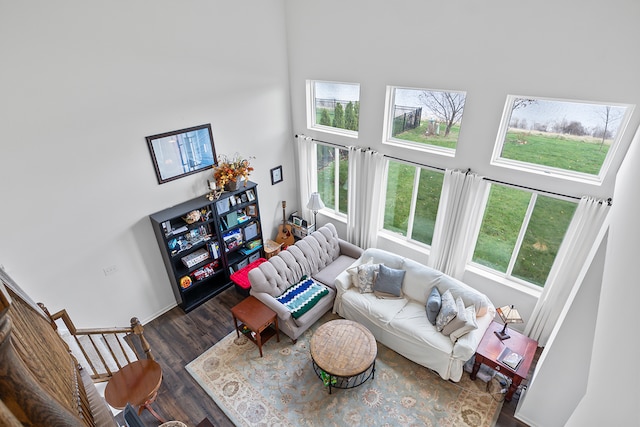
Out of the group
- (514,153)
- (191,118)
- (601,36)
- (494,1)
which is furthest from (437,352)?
(191,118)

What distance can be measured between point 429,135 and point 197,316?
469 cm

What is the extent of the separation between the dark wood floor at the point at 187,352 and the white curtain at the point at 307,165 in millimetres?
2442

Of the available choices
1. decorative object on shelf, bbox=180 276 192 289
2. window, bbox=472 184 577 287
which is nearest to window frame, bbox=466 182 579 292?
window, bbox=472 184 577 287

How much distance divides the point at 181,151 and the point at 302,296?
285cm

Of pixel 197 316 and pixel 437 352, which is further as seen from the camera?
pixel 197 316

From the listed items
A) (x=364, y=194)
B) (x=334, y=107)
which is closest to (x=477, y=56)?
(x=334, y=107)

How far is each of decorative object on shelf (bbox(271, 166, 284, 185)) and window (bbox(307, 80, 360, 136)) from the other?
3.45 feet

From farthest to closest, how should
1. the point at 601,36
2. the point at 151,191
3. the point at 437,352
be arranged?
1. the point at 151,191
2. the point at 437,352
3. the point at 601,36

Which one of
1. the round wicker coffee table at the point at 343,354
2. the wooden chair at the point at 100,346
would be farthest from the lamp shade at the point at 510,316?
the wooden chair at the point at 100,346

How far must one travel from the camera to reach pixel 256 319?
4.56 meters

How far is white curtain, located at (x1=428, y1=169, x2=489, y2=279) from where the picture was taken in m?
4.57

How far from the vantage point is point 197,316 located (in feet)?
17.5

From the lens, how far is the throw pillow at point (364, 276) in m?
5.02

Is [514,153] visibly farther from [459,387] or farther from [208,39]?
[208,39]
